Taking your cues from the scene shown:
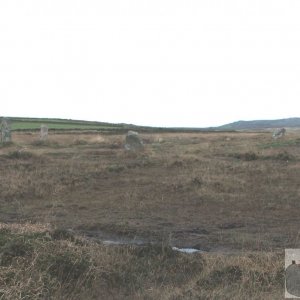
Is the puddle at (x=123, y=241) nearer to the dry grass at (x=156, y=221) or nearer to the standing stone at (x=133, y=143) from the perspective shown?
the dry grass at (x=156, y=221)

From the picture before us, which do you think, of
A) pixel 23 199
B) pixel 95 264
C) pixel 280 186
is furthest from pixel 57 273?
pixel 280 186

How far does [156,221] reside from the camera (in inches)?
463

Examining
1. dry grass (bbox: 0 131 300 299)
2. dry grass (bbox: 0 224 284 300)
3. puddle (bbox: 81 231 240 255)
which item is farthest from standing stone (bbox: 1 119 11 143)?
dry grass (bbox: 0 224 284 300)

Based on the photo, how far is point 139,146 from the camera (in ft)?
101

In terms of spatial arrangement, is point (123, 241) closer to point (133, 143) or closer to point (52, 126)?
point (133, 143)

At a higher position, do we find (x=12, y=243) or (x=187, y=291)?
(x=12, y=243)

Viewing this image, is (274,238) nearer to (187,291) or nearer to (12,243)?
(187,291)

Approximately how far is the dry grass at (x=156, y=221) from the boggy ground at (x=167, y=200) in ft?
0.09

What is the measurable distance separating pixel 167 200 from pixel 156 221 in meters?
2.76

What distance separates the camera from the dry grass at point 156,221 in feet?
21.4

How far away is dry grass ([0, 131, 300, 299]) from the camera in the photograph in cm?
651

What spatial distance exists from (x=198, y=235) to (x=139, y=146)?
20.6 metres

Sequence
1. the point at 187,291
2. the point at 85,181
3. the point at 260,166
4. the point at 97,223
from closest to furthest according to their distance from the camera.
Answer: the point at 187,291, the point at 97,223, the point at 85,181, the point at 260,166

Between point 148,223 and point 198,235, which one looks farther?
point 148,223
